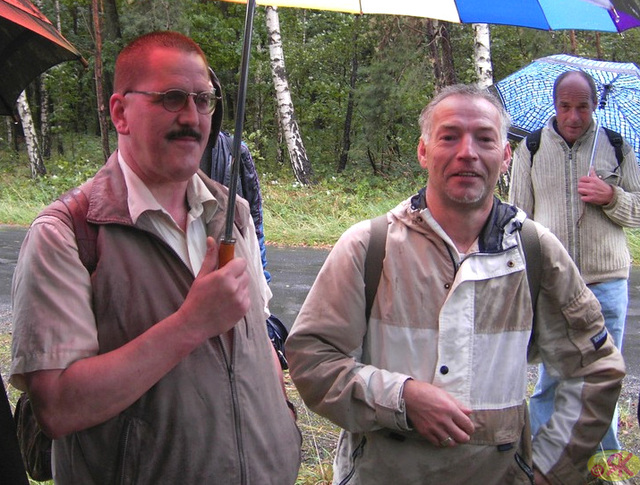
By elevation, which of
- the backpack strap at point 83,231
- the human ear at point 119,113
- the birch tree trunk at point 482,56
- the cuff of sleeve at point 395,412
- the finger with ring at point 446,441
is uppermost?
the birch tree trunk at point 482,56

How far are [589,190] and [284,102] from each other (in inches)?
535

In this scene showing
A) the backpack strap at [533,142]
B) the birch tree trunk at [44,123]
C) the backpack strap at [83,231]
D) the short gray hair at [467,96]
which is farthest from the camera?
the birch tree trunk at [44,123]

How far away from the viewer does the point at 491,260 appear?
7.37 feet

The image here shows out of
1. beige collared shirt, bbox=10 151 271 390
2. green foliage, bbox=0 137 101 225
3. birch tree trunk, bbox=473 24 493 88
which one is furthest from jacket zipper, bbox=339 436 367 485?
green foliage, bbox=0 137 101 225

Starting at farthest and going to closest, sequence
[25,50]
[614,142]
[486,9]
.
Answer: [614,142]
[486,9]
[25,50]

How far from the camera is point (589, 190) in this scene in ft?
12.6

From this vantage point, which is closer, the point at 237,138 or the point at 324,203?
the point at 237,138

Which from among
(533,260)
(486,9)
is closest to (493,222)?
(533,260)

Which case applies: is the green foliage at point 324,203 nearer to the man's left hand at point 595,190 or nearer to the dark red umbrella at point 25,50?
the man's left hand at point 595,190

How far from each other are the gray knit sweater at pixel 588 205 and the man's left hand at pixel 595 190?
5cm

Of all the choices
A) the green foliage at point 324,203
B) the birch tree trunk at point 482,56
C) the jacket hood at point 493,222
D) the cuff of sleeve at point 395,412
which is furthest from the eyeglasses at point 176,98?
the birch tree trunk at point 482,56

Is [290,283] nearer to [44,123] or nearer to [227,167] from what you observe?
[227,167]

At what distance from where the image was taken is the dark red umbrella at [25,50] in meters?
2.07

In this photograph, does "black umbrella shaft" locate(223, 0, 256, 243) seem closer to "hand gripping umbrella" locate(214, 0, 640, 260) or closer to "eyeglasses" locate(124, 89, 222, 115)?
"eyeglasses" locate(124, 89, 222, 115)
